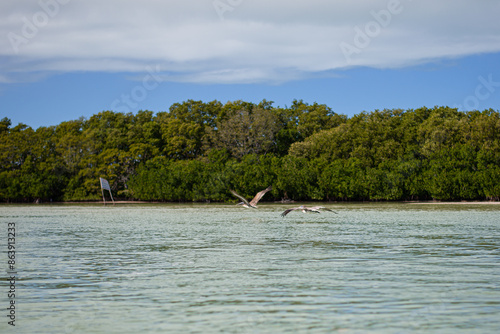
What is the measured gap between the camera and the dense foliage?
88.9 metres

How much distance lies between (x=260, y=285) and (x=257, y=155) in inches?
3521

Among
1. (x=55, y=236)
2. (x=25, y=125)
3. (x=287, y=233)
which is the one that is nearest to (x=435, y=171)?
(x=287, y=233)

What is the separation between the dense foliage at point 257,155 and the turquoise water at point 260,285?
205 ft

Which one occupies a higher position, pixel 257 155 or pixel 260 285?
pixel 257 155

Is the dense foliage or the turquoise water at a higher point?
the dense foliage

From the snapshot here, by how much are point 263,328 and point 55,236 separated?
22.6 meters

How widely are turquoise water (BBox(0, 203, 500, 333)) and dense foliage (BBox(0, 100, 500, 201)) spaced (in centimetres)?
6241

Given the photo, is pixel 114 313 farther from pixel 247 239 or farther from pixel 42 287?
pixel 247 239

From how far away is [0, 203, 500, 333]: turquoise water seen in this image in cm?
1239

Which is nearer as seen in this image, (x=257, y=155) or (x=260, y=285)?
(x=260, y=285)

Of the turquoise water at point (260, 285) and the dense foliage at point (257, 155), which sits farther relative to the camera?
the dense foliage at point (257, 155)

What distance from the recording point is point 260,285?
1633 cm

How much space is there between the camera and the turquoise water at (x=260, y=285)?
12391 millimetres

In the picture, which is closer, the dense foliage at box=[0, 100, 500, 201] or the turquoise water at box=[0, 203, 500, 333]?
the turquoise water at box=[0, 203, 500, 333]
